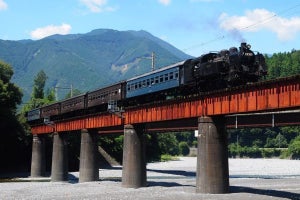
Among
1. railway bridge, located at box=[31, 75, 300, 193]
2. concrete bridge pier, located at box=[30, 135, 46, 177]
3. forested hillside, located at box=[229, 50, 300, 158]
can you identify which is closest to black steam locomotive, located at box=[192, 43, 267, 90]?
railway bridge, located at box=[31, 75, 300, 193]

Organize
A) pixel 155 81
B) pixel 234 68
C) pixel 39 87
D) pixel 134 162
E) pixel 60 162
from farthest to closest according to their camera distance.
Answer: pixel 39 87
pixel 60 162
pixel 134 162
pixel 155 81
pixel 234 68

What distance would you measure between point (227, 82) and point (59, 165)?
34.3 m

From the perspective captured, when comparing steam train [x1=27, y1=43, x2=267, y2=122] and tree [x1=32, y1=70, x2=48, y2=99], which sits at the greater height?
tree [x1=32, y1=70, x2=48, y2=99]

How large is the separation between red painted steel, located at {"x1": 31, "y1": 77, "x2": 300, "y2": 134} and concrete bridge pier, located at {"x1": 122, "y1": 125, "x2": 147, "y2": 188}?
5.99 ft

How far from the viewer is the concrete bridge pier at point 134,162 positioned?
44.8 m

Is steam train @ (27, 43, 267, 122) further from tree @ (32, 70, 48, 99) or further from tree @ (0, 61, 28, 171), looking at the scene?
tree @ (32, 70, 48, 99)

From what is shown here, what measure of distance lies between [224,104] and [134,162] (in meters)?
14.2

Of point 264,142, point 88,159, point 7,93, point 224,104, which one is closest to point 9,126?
point 7,93

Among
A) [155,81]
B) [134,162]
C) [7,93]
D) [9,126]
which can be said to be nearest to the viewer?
[155,81]

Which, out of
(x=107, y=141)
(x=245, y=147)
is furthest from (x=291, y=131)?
(x=107, y=141)

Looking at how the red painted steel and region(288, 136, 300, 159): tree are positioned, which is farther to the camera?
region(288, 136, 300, 159): tree

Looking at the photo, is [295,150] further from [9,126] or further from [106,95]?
[106,95]

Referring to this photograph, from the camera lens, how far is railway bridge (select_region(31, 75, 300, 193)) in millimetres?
30281

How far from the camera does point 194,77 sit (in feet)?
124
